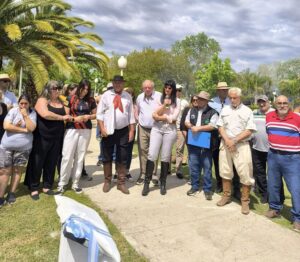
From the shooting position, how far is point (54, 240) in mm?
3582

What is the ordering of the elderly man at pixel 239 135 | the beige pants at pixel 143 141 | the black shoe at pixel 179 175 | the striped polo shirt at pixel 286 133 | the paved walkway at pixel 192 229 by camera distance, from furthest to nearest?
the black shoe at pixel 179 175, the beige pants at pixel 143 141, the elderly man at pixel 239 135, the striped polo shirt at pixel 286 133, the paved walkway at pixel 192 229

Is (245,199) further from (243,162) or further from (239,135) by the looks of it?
(239,135)

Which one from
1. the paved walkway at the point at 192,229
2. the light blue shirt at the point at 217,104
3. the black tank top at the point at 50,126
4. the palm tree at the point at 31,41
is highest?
the palm tree at the point at 31,41

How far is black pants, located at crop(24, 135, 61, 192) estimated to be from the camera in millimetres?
4848

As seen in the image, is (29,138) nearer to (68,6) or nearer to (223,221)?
(223,221)

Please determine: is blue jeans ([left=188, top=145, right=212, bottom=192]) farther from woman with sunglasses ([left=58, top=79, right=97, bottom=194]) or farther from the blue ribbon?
the blue ribbon

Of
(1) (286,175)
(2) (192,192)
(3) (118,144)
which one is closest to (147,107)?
(3) (118,144)

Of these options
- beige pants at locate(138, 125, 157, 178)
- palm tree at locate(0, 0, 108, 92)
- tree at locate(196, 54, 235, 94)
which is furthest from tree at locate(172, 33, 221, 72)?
beige pants at locate(138, 125, 157, 178)

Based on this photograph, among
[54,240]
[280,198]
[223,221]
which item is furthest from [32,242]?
[280,198]

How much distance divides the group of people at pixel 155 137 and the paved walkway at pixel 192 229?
0.25m

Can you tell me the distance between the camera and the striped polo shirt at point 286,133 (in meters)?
4.19

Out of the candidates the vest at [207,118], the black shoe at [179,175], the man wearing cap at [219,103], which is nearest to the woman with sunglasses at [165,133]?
the vest at [207,118]

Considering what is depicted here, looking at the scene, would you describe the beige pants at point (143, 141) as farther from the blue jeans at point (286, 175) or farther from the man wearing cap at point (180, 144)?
the blue jeans at point (286, 175)

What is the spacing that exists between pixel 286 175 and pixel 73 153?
10.5ft
